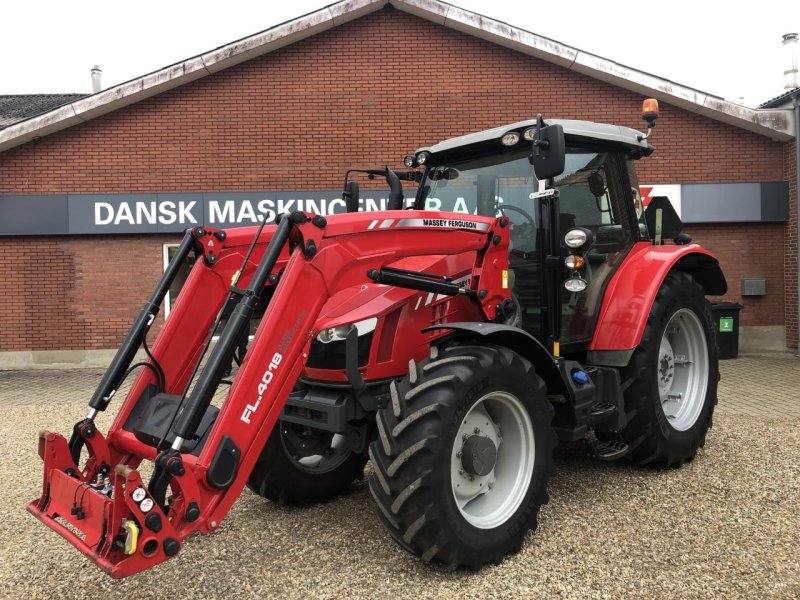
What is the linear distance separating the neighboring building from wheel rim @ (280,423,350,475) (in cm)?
714

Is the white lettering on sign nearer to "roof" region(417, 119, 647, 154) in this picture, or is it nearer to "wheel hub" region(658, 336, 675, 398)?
"roof" region(417, 119, 647, 154)

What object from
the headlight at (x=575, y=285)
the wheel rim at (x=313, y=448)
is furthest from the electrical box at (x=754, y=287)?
the wheel rim at (x=313, y=448)

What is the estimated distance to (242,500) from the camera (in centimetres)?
426

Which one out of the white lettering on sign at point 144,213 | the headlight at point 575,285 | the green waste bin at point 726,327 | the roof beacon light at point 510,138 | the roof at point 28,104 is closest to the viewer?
the roof beacon light at point 510,138

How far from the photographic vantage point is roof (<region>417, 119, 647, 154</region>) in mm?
4012

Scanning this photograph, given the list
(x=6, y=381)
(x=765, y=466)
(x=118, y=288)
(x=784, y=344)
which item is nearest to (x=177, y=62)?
(x=118, y=288)

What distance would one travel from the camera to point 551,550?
331 cm

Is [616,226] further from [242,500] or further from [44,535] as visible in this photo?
[44,535]

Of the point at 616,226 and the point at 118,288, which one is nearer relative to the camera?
the point at 616,226

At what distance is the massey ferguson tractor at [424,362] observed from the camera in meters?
2.76

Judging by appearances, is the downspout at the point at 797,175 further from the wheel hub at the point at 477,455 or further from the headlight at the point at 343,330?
the headlight at the point at 343,330

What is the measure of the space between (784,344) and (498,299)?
30.3 ft

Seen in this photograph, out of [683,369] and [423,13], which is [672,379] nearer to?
[683,369]

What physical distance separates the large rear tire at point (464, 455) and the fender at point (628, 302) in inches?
39.5
